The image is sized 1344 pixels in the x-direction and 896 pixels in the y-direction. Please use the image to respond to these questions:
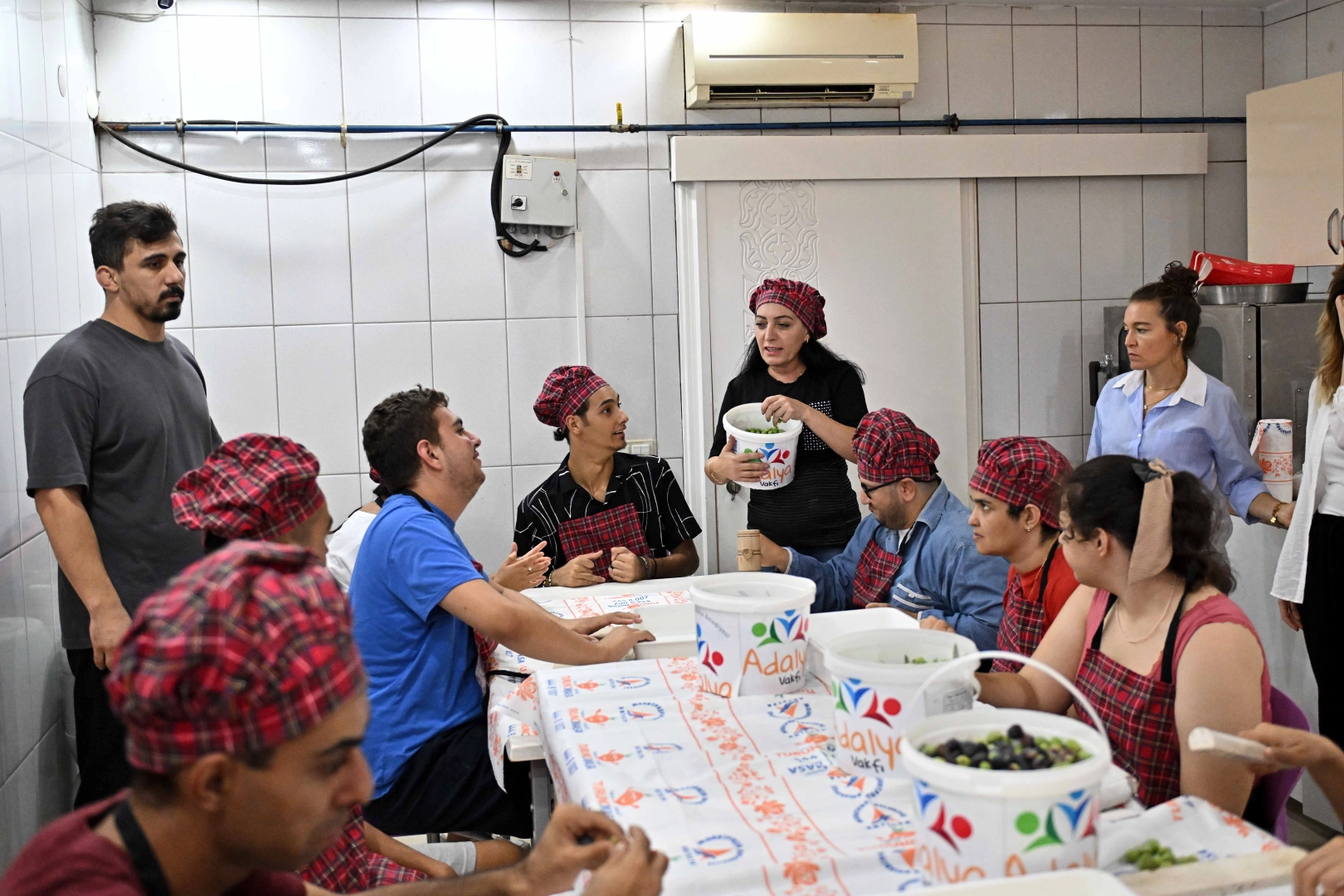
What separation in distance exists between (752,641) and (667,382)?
2416 mm

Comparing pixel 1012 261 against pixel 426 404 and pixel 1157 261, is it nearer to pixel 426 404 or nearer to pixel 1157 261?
pixel 1157 261

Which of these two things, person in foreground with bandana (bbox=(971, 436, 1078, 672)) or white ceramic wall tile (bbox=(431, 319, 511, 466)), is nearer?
person in foreground with bandana (bbox=(971, 436, 1078, 672))

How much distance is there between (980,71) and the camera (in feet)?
13.6

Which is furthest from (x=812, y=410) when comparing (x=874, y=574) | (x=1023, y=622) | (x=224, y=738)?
(x=224, y=738)

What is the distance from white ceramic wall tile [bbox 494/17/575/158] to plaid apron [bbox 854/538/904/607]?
1967mm

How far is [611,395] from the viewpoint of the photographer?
10.7 feet

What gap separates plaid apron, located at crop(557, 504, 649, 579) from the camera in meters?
3.23

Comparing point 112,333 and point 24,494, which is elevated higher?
point 112,333

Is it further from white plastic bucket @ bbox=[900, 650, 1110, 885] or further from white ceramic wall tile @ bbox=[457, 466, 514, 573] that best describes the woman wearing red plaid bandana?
white plastic bucket @ bbox=[900, 650, 1110, 885]

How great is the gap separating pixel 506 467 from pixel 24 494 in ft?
5.24

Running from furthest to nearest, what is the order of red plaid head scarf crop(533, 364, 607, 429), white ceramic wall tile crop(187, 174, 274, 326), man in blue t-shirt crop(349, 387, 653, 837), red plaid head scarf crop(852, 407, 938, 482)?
white ceramic wall tile crop(187, 174, 274, 326) → red plaid head scarf crop(533, 364, 607, 429) → red plaid head scarf crop(852, 407, 938, 482) → man in blue t-shirt crop(349, 387, 653, 837)

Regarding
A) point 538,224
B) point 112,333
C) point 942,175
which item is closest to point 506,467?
point 538,224

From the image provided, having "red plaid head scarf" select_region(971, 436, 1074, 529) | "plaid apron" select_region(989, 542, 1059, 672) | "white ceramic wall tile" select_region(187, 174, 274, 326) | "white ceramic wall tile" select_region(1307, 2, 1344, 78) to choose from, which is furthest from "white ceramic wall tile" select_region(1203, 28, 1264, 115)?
"white ceramic wall tile" select_region(187, 174, 274, 326)

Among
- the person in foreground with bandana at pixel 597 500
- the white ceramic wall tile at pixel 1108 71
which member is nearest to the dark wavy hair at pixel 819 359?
the person in foreground with bandana at pixel 597 500
